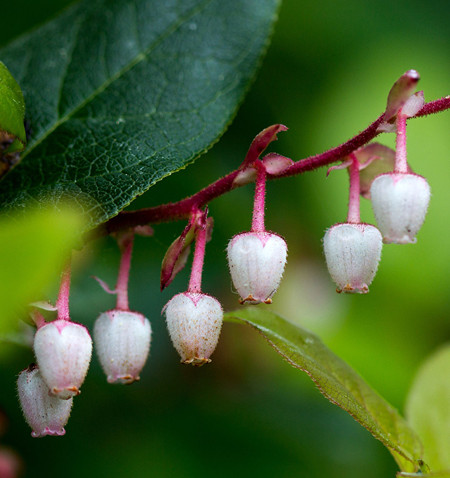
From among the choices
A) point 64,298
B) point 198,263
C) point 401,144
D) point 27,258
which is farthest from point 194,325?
point 27,258

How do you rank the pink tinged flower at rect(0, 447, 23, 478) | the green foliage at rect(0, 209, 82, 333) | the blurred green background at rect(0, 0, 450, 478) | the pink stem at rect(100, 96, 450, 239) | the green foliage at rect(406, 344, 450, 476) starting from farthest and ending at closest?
the blurred green background at rect(0, 0, 450, 478)
the pink tinged flower at rect(0, 447, 23, 478)
the green foliage at rect(406, 344, 450, 476)
the pink stem at rect(100, 96, 450, 239)
the green foliage at rect(0, 209, 82, 333)

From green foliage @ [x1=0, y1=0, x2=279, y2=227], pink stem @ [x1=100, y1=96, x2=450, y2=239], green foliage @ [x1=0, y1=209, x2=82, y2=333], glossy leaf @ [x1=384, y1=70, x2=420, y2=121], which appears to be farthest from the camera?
green foliage @ [x1=0, y1=0, x2=279, y2=227]

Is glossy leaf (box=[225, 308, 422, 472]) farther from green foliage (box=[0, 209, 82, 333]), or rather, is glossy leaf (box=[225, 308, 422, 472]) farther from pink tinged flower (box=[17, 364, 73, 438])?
green foliage (box=[0, 209, 82, 333])

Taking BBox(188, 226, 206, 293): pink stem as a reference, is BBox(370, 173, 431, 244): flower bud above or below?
above

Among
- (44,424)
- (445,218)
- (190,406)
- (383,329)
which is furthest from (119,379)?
(445,218)

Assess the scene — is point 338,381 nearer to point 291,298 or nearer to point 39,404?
point 39,404

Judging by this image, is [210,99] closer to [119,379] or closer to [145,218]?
[145,218]

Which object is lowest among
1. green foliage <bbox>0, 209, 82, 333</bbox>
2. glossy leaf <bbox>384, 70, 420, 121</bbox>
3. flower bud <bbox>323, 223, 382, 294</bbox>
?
green foliage <bbox>0, 209, 82, 333</bbox>

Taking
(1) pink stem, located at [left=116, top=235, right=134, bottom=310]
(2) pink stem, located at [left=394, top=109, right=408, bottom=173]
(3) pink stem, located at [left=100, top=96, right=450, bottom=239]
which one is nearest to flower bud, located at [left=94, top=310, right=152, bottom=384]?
(1) pink stem, located at [left=116, top=235, right=134, bottom=310]
